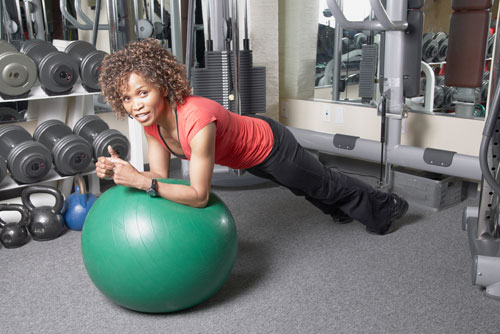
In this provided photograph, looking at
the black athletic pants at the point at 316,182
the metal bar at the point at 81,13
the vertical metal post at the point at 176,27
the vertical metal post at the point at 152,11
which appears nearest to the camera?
the black athletic pants at the point at 316,182

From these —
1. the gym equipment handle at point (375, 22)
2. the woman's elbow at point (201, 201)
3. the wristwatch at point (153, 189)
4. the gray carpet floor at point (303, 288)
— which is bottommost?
the gray carpet floor at point (303, 288)

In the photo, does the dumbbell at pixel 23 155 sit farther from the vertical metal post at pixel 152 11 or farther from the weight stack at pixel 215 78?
the vertical metal post at pixel 152 11

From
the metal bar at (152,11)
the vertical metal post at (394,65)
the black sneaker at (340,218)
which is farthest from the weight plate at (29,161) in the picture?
the vertical metal post at (394,65)

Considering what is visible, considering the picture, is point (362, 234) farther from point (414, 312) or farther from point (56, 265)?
point (56, 265)

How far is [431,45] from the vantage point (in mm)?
3209

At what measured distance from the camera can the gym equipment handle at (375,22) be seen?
251 centimetres

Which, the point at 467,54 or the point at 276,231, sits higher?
the point at 467,54

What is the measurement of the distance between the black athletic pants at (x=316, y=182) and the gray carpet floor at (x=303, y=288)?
0.19 meters

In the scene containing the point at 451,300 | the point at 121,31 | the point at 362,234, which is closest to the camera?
the point at 451,300

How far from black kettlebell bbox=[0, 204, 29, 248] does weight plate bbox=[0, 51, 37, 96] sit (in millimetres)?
614

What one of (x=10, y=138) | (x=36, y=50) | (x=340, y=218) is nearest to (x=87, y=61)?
(x=36, y=50)

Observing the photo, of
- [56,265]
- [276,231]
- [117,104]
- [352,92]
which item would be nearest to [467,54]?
[352,92]

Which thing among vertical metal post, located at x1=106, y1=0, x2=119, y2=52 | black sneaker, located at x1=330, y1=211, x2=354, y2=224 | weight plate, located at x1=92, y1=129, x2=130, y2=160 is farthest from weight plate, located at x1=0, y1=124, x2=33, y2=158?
black sneaker, located at x1=330, y1=211, x2=354, y2=224

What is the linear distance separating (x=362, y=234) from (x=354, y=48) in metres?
1.77
